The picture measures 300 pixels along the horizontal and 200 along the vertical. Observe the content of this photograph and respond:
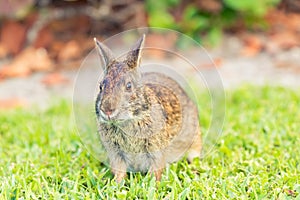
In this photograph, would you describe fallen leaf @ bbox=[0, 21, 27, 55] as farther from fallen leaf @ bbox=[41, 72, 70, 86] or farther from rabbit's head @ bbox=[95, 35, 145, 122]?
rabbit's head @ bbox=[95, 35, 145, 122]

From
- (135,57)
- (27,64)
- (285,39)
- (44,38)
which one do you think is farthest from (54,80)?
(135,57)

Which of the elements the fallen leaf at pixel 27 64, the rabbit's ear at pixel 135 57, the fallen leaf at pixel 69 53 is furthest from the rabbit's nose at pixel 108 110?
the fallen leaf at pixel 69 53

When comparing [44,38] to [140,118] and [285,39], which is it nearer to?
[285,39]

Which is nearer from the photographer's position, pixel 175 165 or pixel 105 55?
pixel 105 55

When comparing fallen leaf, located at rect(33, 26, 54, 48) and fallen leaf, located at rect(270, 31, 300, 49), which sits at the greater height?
fallen leaf, located at rect(270, 31, 300, 49)

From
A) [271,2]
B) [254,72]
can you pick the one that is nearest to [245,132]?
[254,72]

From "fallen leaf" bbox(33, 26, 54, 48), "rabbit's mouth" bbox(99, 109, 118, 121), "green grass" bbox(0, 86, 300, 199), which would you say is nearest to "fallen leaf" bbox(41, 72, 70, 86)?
"fallen leaf" bbox(33, 26, 54, 48)

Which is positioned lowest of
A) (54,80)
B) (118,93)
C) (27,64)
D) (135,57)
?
(118,93)
